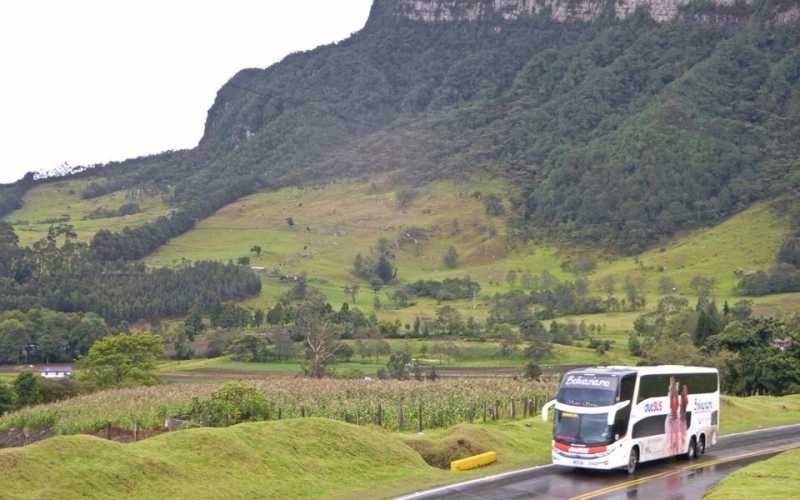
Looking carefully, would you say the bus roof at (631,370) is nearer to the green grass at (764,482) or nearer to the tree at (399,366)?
the green grass at (764,482)

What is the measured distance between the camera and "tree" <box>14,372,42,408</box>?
2763 inches

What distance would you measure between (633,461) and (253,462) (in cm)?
1416

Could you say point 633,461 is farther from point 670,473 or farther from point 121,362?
point 121,362

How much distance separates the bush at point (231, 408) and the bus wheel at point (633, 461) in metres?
18.9

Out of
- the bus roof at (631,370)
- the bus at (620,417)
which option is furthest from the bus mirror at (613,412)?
the bus roof at (631,370)

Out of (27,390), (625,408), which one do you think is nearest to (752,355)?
(625,408)

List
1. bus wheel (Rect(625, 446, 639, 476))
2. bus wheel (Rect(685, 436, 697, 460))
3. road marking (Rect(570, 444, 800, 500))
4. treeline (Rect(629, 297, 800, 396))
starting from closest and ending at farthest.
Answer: road marking (Rect(570, 444, 800, 500))
bus wheel (Rect(625, 446, 639, 476))
bus wheel (Rect(685, 436, 697, 460))
treeline (Rect(629, 297, 800, 396))

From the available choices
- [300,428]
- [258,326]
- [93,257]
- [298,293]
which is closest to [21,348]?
[258,326]

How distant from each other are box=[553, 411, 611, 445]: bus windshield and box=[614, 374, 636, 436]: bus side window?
48 centimetres

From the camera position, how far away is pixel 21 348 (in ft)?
401

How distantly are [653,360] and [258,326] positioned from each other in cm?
6514

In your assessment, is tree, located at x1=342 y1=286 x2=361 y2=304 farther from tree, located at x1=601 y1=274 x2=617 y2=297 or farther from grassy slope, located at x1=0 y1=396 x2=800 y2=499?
grassy slope, located at x1=0 y1=396 x2=800 y2=499

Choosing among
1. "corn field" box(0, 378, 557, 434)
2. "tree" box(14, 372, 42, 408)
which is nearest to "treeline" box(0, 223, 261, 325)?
"tree" box(14, 372, 42, 408)

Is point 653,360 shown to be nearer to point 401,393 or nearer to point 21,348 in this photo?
point 401,393
